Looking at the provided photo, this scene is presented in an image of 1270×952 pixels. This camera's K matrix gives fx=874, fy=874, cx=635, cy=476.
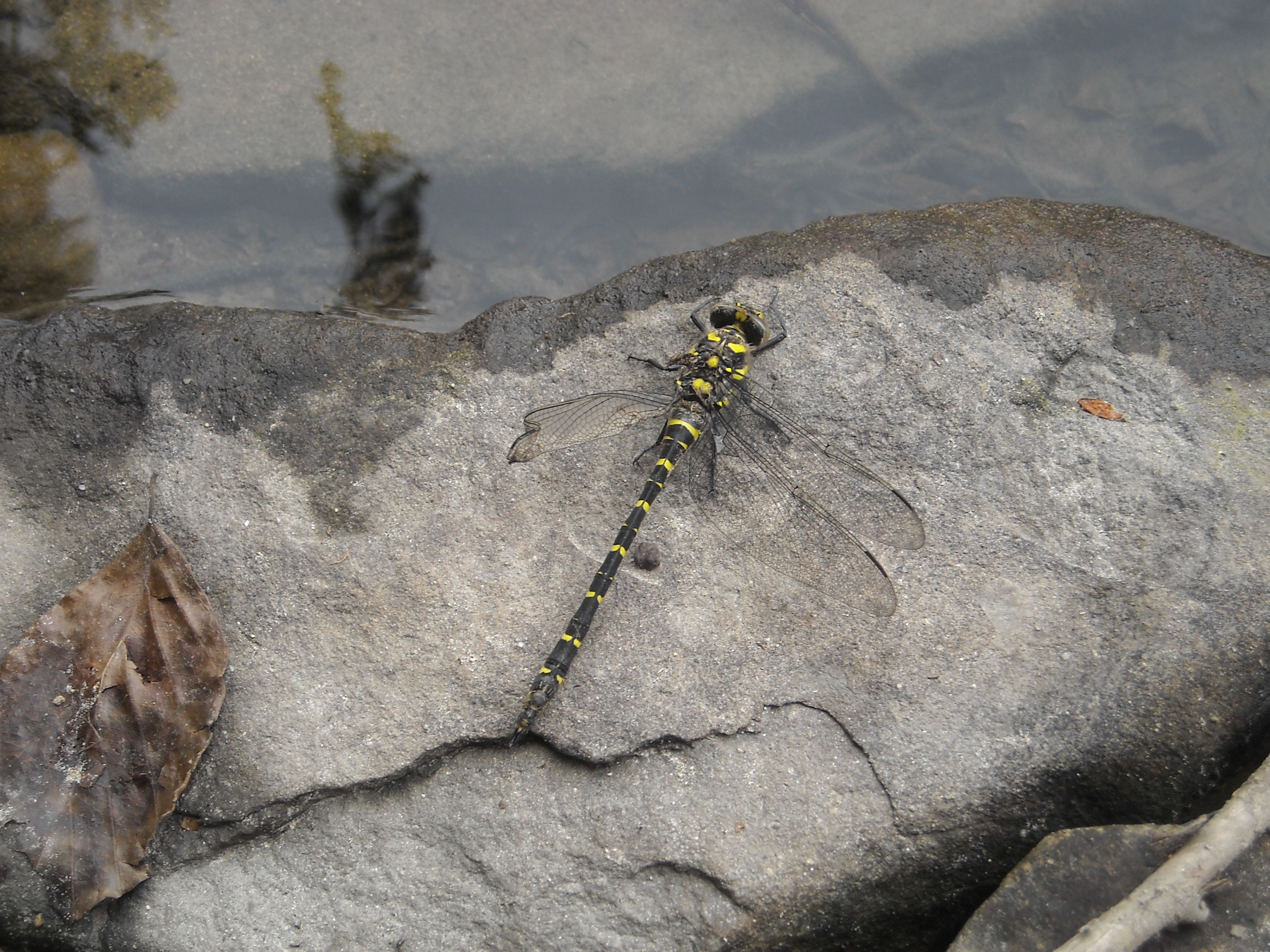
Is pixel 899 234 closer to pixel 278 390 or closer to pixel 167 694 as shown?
pixel 278 390

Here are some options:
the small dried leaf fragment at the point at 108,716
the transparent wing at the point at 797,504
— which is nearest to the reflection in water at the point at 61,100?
the small dried leaf fragment at the point at 108,716

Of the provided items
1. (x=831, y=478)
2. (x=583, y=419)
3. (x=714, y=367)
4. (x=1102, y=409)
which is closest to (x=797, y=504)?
(x=831, y=478)

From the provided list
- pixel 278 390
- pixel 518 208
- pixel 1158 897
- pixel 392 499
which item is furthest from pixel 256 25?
pixel 1158 897

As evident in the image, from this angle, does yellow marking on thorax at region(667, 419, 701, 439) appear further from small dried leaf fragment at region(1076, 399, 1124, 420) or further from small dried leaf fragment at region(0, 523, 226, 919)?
small dried leaf fragment at region(0, 523, 226, 919)

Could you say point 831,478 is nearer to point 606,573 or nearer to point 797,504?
point 797,504

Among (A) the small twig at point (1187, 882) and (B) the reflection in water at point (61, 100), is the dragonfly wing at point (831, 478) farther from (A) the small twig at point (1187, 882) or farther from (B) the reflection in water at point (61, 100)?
(B) the reflection in water at point (61, 100)

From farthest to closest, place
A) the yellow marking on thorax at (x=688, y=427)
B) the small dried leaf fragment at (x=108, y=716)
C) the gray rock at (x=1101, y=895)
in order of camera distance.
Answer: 1. the yellow marking on thorax at (x=688, y=427)
2. the small dried leaf fragment at (x=108, y=716)
3. the gray rock at (x=1101, y=895)
